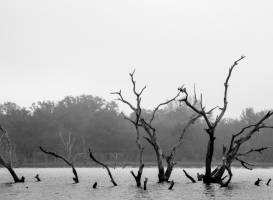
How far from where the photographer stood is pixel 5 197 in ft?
102

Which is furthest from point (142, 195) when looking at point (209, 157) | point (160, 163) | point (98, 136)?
point (98, 136)

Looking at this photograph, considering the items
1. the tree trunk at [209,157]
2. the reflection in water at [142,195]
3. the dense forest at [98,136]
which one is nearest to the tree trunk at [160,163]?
the tree trunk at [209,157]

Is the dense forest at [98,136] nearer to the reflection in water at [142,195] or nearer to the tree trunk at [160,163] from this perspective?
the tree trunk at [160,163]

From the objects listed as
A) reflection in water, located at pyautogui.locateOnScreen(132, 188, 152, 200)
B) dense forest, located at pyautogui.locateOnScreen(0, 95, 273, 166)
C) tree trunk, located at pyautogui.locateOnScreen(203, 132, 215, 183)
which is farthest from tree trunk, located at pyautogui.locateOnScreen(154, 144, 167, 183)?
dense forest, located at pyautogui.locateOnScreen(0, 95, 273, 166)

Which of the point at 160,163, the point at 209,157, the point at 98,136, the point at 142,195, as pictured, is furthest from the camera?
the point at 98,136

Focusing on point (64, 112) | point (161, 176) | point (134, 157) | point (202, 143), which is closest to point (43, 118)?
point (64, 112)

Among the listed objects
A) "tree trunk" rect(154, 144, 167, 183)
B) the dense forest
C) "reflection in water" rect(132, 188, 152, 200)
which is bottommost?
"reflection in water" rect(132, 188, 152, 200)

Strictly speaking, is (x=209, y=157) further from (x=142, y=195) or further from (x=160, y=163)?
(x=142, y=195)

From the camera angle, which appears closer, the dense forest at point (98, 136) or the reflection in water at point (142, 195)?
the reflection in water at point (142, 195)

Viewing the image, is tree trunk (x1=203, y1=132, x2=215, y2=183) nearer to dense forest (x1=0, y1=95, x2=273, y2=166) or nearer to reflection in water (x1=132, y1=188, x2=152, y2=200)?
reflection in water (x1=132, y1=188, x2=152, y2=200)

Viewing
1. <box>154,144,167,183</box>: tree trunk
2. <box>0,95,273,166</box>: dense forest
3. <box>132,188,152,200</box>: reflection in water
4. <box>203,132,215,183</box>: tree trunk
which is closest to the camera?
<box>132,188,152,200</box>: reflection in water

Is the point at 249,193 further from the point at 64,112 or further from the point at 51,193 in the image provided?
the point at 64,112

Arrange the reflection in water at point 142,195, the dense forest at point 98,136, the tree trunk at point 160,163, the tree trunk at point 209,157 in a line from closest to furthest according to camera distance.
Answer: the reflection in water at point 142,195 < the tree trunk at point 209,157 < the tree trunk at point 160,163 < the dense forest at point 98,136

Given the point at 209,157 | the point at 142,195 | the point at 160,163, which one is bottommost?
the point at 142,195
